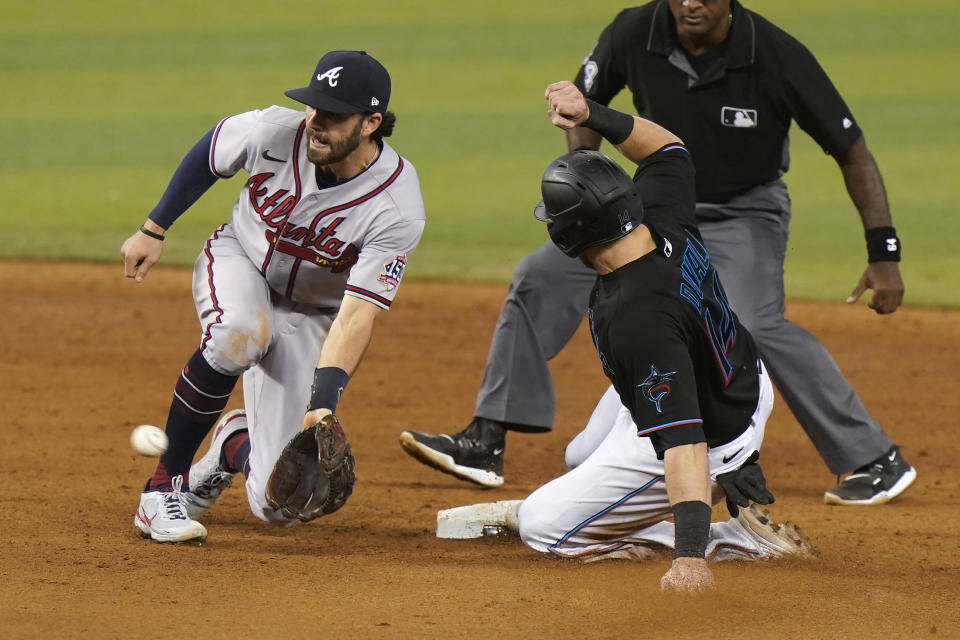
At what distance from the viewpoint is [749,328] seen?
17.7ft

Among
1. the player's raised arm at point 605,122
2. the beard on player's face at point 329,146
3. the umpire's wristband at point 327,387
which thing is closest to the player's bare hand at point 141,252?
the beard on player's face at point 329,146

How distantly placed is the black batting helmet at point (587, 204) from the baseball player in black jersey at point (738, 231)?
163cm

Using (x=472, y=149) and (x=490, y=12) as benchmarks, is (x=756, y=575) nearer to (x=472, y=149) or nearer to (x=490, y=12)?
(x=472, y=149)

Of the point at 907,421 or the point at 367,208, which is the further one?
the point at 907,421

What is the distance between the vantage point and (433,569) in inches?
167

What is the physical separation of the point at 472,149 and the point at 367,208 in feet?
29.2

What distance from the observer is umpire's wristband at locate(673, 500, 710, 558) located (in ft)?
12.1

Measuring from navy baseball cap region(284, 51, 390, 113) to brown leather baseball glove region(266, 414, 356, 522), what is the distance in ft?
3.40

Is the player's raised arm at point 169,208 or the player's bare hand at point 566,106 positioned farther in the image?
the player's raised arm at point 169,208

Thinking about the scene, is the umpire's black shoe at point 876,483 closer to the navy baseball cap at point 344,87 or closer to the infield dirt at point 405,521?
the infield dirt at point 405,521

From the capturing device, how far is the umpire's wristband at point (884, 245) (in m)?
5.42

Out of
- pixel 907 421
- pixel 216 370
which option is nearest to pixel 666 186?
pixel 216 370

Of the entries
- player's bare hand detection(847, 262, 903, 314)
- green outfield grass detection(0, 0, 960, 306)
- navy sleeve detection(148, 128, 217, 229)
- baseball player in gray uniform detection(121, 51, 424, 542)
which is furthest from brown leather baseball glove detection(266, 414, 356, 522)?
green outfield grass detection(0, 0, 960, 306)

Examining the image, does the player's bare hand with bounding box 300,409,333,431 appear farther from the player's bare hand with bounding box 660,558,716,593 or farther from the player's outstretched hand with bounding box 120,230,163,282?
the player's bare hand with bounding box 660,558,716,593
